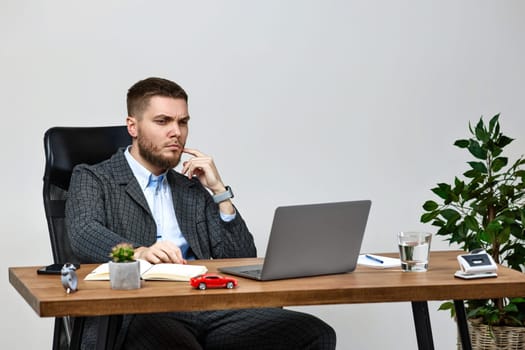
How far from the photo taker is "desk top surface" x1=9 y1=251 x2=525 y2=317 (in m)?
1.88

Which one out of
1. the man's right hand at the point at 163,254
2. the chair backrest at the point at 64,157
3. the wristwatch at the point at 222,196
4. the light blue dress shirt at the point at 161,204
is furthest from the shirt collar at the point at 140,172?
the man's right hand at the point at 163,254

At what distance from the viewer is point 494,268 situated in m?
2.23

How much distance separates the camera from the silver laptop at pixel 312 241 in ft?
6.93

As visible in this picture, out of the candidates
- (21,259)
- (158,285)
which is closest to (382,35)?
(21,259)

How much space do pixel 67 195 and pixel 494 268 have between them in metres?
1.37

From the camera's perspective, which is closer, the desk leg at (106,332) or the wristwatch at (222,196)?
the desk leg at (106,332)

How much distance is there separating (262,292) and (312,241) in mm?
260

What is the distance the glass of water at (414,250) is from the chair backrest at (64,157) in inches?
42.0

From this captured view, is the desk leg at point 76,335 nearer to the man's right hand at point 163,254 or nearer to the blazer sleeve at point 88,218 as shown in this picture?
the man's right hand at point 163,254

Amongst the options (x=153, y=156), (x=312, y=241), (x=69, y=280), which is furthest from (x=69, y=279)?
(x=153, y=156)

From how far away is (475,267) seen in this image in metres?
2.20

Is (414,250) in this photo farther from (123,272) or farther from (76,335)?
(76,335)

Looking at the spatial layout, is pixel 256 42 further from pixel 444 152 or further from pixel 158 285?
pixel 158 285

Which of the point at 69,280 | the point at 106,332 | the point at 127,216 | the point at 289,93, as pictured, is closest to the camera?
the point at 69,280
